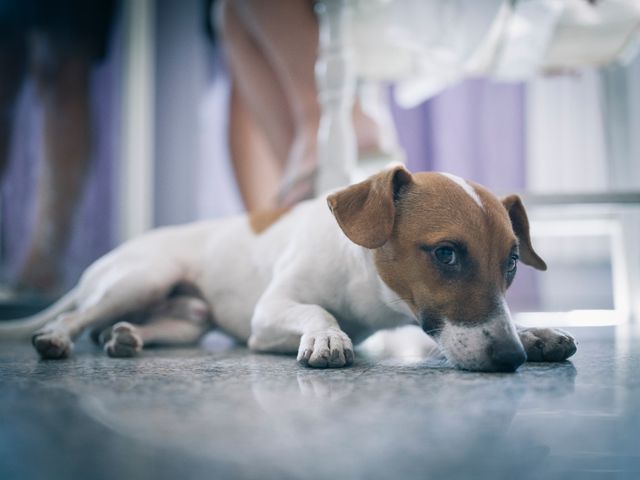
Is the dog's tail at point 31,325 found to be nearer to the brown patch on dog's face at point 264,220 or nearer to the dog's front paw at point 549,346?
the brown patch on dog's face at point 264,220

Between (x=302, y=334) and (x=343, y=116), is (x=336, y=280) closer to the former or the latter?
(x=302, y=334)

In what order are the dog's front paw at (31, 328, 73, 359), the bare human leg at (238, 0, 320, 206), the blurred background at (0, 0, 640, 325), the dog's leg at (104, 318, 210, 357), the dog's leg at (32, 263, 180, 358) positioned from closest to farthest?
the dog's front paw at (31, 328, 73, 359)
the dog's leg at (32, 263, 180, 358)
the dog's leg at (104, 318, 210, 357)
the blurred background at (0, 0, 640, 325)
the bare human leg at (238, 0, 320, 206)

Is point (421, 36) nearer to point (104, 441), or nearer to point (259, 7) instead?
point (259, 7)

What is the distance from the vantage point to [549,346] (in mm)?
1438

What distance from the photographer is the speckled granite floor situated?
70 cm

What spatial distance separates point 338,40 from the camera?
90.7 inches

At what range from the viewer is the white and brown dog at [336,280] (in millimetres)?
1367

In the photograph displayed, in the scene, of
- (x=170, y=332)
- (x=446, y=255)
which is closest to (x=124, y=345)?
(x=170, y=332)

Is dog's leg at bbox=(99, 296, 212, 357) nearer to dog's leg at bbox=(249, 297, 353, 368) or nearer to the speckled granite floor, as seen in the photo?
dog's leg at bbox=(249, 297, 353, 368)

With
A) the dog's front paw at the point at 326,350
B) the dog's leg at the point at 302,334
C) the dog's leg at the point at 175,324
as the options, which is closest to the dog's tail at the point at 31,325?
the dog's leg at the point at 175,324

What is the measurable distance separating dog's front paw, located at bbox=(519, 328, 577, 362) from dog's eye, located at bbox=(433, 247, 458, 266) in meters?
0.26

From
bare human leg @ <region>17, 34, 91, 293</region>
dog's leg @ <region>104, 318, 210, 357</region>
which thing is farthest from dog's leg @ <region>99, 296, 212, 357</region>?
bare human leg @ <region>17, 34, 91, 293</region>

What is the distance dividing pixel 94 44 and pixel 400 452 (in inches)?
190

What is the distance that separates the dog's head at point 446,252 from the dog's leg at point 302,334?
0.62 feet
